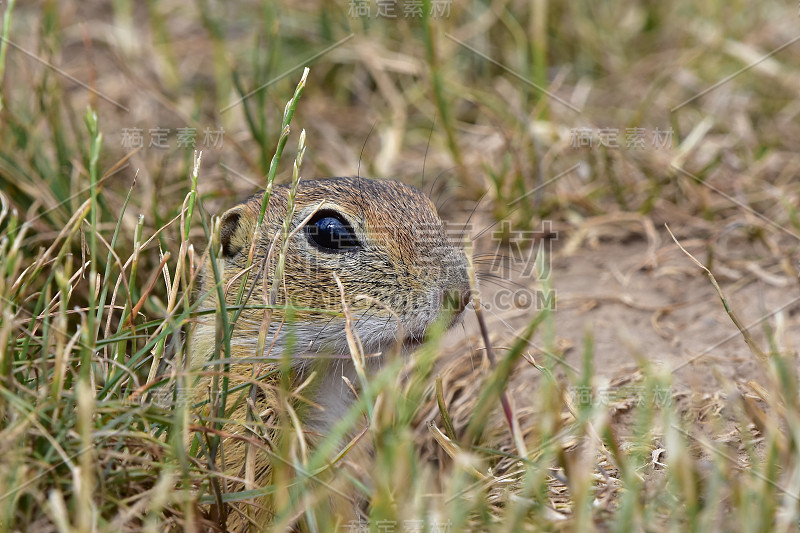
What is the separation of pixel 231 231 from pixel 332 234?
0.40 meters

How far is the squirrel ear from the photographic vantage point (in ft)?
8.55

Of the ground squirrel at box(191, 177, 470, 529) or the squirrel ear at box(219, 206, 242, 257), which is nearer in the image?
the ground squirrel at box(191, 177, 470, 529)

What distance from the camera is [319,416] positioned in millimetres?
2357

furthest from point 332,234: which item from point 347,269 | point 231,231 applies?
point 231,231

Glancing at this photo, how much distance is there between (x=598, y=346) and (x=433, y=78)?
1.51m

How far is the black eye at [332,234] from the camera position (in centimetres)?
243

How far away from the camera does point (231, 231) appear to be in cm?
263

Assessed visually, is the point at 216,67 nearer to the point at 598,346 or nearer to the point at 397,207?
the point at 397,207

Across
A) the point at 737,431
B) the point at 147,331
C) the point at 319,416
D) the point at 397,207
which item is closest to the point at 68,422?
the point at 147,331

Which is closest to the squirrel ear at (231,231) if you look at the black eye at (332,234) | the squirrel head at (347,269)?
the squirrel head at (347,269)

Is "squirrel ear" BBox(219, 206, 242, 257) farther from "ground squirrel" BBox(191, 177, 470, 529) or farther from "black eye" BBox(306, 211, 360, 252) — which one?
"black eye" BBox(306, 211, 360, 252)

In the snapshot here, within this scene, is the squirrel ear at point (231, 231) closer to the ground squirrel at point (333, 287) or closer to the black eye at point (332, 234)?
the ground squirrel at point (333, 287)

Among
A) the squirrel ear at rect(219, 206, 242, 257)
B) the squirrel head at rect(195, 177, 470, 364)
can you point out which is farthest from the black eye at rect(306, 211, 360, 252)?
the squirrel ear at rect(219, 206, 242, 257)

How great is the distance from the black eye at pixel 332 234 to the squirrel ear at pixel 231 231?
0.29 meters
